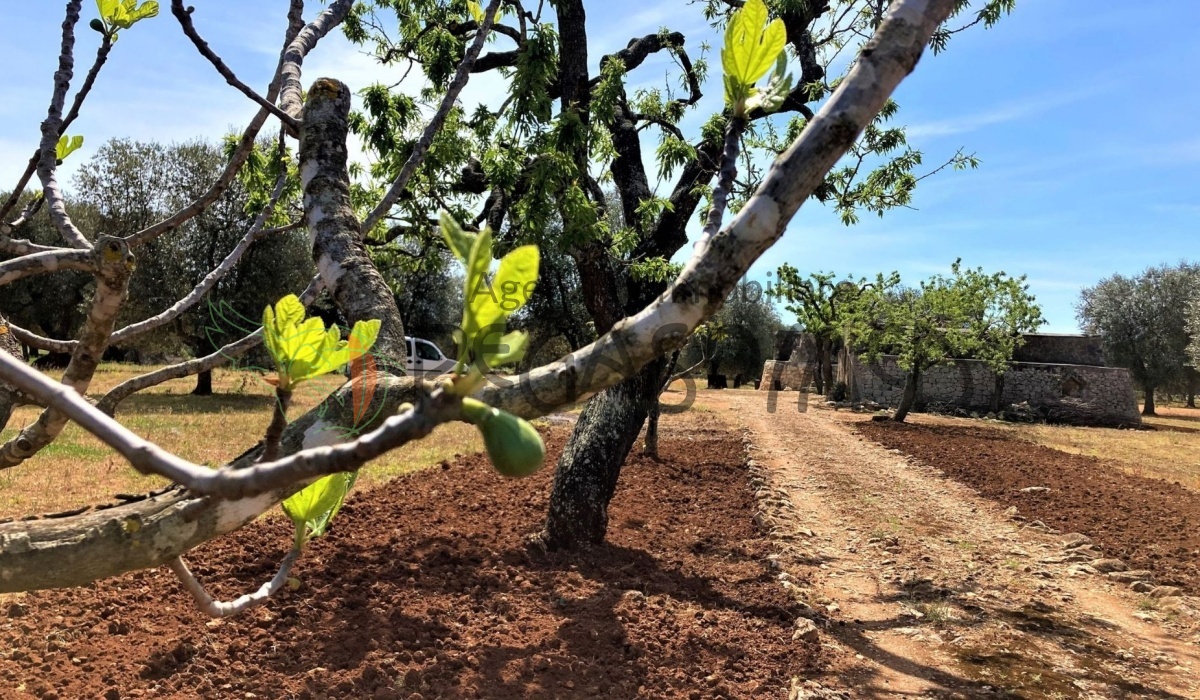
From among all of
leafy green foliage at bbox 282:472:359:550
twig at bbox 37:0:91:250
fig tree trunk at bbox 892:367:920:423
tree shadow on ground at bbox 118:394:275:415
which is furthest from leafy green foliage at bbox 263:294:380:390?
fig tree trunk at bbox 892:367:920:423

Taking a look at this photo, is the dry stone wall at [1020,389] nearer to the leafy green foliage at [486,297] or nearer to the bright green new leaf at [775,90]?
the bright green new leaf at [775,90]

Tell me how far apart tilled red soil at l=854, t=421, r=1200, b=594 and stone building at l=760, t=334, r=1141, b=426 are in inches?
340

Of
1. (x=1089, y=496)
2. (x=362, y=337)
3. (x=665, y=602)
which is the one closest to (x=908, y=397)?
(x=1089, y=496)

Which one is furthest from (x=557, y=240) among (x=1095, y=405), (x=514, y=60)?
(x=1095, y=405)

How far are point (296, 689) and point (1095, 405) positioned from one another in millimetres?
25586

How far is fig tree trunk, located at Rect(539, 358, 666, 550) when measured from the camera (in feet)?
17.6

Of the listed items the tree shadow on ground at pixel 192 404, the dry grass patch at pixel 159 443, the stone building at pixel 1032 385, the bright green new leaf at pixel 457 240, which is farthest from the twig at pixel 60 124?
the stone building at pixel 1032 385

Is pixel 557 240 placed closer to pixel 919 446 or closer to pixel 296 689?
pixel 296 689

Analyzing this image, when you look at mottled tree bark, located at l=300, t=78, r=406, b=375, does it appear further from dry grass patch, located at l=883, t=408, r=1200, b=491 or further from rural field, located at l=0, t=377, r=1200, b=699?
dry grass patch, located at l=883, t=408, r=1200, b=491

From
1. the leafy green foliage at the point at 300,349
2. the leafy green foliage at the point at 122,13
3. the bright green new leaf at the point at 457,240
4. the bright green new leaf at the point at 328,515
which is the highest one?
the leafy green foliage at the point at 122,13

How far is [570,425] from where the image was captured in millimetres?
15180

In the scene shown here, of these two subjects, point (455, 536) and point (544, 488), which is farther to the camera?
point (544, 488)

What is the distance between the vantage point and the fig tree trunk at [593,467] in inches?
211

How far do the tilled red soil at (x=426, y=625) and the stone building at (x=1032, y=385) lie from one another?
19460 mm
